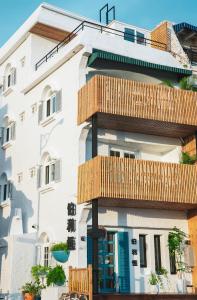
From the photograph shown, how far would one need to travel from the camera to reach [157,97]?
21.6 m

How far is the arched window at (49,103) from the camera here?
23328 millimetres

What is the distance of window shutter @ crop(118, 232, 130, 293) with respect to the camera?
804 inches

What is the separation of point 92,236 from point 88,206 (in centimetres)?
162

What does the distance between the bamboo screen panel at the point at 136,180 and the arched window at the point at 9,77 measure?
38.3ft

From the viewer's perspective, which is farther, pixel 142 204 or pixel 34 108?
pixel 34 108

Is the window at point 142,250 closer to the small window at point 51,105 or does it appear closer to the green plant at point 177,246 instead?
the green plant at point 177,246

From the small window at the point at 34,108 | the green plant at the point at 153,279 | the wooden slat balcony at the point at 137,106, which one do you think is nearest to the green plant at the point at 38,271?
the green plant at the point at 153,279

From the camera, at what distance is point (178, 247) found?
21.8 m

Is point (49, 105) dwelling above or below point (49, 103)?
below

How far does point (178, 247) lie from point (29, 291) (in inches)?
272

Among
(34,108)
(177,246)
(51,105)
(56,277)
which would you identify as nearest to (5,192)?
(34,108)

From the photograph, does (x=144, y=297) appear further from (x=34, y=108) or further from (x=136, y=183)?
(x=34, y=108)

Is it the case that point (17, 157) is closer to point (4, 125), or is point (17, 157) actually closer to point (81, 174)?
point (4, 125)

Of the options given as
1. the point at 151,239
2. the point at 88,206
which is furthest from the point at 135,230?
the point at 88,206
